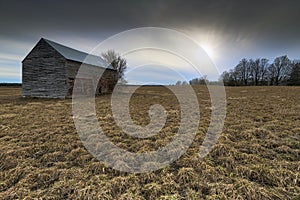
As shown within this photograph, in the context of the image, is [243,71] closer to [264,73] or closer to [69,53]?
[264,73]

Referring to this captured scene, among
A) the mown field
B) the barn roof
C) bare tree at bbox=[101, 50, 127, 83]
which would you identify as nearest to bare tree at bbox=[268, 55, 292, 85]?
bare tree at bbox=[101, 50, 127, 83]

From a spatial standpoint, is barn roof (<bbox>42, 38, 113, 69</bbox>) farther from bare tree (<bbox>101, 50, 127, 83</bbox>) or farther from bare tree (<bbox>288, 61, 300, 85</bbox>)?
bare tree (<bbox>288, 61, 300, 85</bbox>)

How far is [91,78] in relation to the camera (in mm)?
23484

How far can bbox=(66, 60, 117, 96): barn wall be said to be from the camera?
1998 centimetres

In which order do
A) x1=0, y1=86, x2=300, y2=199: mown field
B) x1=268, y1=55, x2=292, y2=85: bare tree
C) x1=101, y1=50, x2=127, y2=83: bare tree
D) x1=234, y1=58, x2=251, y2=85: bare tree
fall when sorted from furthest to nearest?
1. x1=234, y1=58, x2=251, y2=85: bare tree
2. x1=268, y1=55, x2=292, y2=85: bare tree
3. x1=101, y1=50, x2=127, y2=83: bare tree
4. x1=0, y1=86, x2=300, y2=199: mown field

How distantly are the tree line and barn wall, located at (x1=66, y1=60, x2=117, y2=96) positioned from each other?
1731 inches

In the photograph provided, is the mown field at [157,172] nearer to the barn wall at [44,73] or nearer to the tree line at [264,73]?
the barn wall at [44,73]

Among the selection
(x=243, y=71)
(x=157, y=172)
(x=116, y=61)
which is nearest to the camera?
(x=157, y=172)

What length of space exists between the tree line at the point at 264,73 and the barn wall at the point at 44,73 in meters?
53.2

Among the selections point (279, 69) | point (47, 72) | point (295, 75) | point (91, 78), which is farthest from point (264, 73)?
point (47, 72)

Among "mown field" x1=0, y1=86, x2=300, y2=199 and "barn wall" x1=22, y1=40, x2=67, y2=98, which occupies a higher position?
"barn wall" x1=22, y1=40, x2=67, y2=98

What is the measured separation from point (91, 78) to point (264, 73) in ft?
217

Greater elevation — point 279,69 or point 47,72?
point 279,69

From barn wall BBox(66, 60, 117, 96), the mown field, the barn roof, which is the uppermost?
the barn roof
